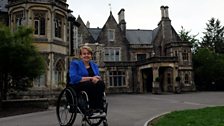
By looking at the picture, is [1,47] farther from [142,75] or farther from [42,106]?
[142,75]

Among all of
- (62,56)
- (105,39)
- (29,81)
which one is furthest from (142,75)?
(29,81)

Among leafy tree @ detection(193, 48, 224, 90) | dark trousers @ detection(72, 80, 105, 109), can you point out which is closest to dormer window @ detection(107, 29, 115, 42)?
leafy tree @ detection(193, 48, 224, 90)

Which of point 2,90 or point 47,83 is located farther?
point 47,83

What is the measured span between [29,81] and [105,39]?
3020 centimetres

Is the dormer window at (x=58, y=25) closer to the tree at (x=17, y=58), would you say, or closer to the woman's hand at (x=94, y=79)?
the tree at (x=17, y=58)

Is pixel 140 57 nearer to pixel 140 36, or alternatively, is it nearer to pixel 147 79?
pixel 140 36

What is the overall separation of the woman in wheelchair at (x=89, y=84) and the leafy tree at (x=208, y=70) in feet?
138

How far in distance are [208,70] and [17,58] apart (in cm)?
3492

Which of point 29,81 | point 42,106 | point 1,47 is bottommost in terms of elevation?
point 42,106

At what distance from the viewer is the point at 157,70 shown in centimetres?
4281

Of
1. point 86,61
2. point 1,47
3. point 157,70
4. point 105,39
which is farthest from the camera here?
point 105,39

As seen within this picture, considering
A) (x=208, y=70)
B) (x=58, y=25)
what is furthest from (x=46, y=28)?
(x=208, y=70)

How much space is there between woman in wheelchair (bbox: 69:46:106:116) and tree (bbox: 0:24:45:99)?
425 inches

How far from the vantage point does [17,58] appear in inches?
712
